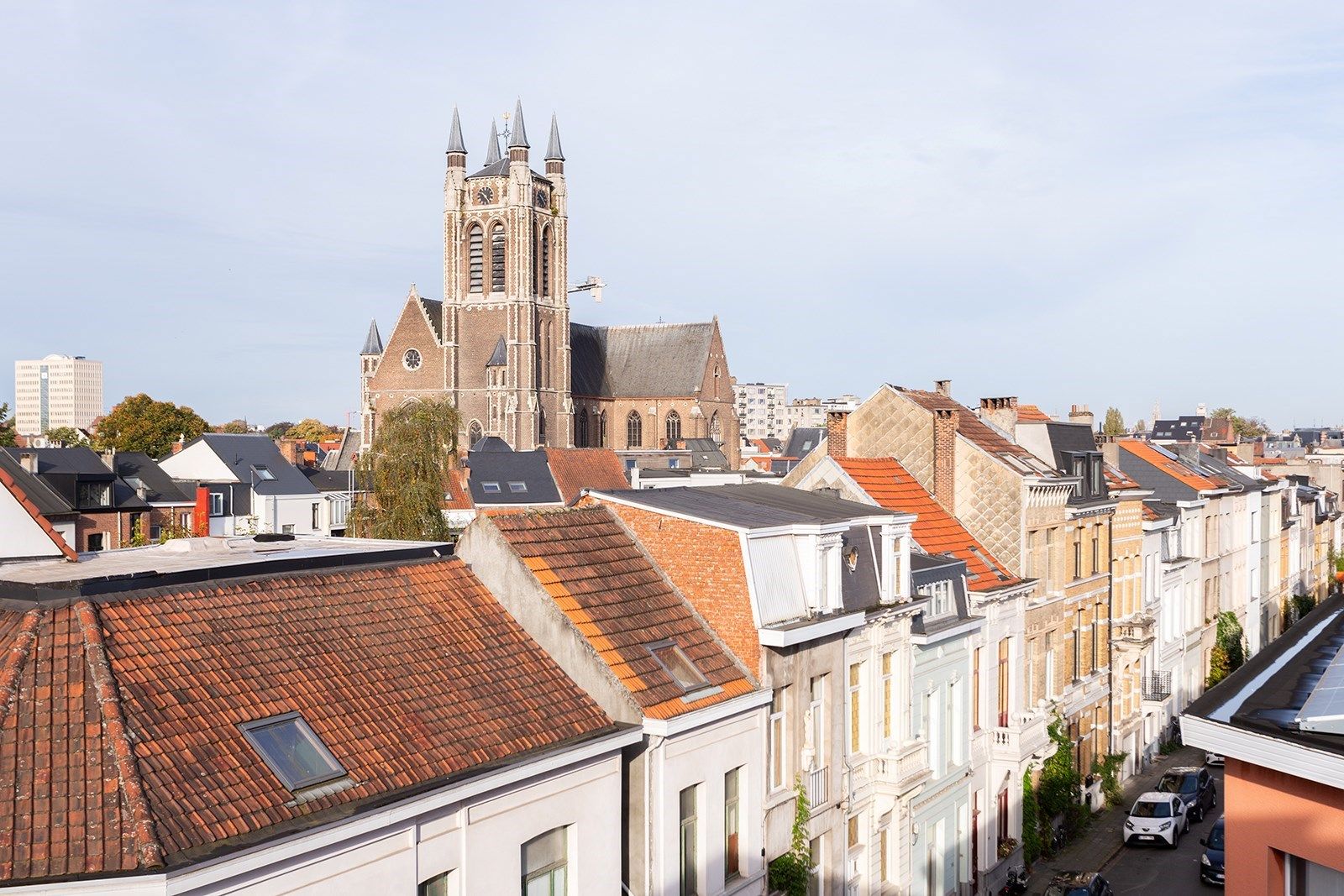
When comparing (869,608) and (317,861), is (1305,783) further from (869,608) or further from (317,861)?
(869,608)

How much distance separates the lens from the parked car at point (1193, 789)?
3441cm

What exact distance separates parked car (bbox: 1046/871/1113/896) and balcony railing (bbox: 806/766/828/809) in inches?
336

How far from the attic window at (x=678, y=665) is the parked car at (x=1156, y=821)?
1946cm

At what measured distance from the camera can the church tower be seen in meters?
101

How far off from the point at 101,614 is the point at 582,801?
18.5 feet

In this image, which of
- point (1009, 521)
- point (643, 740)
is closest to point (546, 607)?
point (643, 740)

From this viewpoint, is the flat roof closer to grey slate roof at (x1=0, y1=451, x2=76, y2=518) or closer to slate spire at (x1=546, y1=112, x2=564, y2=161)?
grey slate roof at (x1=0, y1=451, x2=76, y2=518)

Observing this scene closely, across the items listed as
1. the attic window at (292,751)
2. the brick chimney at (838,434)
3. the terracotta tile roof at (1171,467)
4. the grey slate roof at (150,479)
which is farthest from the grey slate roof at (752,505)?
the grey slate roof at (150,479)

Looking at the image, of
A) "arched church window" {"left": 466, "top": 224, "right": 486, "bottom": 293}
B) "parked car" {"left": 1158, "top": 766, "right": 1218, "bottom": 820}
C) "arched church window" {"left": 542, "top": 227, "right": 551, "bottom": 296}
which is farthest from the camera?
"arched church window" {"left": 542, "top": 227, "right": 551, "bottom": 296}

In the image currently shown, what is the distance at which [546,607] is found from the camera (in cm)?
1625

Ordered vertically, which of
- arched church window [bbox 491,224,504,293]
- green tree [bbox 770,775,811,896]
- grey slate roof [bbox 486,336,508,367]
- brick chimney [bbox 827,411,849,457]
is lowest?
green tree [bbox 770,775,811,896]

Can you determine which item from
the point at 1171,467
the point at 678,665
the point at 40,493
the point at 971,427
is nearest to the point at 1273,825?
the point at 678,665

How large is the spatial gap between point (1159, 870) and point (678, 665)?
18619 mm

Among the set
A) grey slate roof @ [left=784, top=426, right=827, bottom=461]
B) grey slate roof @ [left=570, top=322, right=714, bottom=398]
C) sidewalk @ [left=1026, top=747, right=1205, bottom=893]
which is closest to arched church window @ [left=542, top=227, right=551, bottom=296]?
grey slate roof @ [left=570, top=322, right=714, bottom=398]
